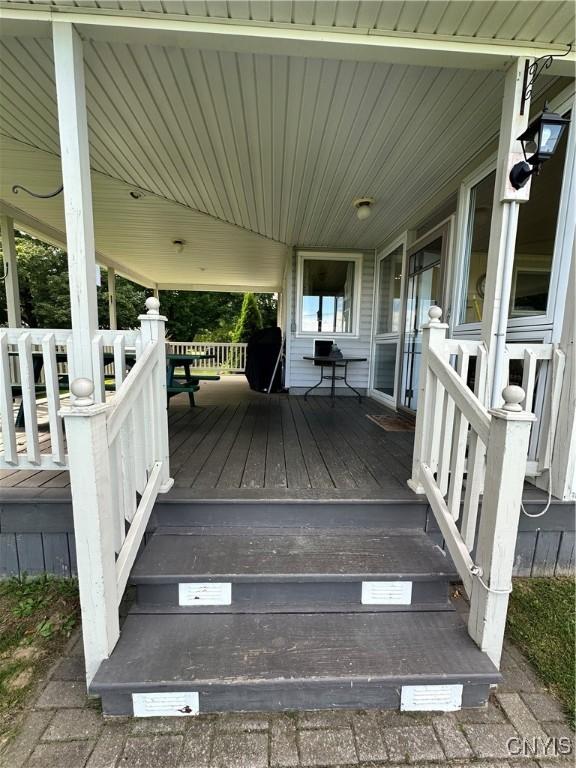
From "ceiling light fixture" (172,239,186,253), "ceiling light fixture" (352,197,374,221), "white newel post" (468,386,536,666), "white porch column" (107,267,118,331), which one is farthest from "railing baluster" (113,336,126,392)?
"white porch column" (107,267,118,331)

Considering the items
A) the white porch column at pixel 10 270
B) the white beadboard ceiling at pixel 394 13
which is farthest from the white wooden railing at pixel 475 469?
the white porch column at pixel 10 270

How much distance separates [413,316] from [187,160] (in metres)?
2.70

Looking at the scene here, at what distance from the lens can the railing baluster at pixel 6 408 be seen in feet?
5.92

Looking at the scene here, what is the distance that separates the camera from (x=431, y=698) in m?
1.23

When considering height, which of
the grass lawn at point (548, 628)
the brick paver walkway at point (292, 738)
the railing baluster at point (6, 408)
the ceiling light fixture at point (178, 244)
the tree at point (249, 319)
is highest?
the ceiling light fixture at point (178, 244)

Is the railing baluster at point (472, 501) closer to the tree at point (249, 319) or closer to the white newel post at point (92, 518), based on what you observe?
the white newel post at point (92, 518)

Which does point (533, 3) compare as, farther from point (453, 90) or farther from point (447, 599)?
point (447, 599)

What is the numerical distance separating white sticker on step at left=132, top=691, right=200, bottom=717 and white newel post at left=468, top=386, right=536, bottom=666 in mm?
1070

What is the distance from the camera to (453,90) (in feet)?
6.77

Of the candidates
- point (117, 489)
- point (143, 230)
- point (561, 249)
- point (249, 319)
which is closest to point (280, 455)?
point (117, 489)

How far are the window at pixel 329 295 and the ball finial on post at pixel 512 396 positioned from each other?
4058 mm

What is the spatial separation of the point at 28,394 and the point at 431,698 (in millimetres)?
2254

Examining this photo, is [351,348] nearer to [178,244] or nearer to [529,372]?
[178,244]

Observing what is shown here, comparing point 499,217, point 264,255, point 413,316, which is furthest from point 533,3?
point 264,255
